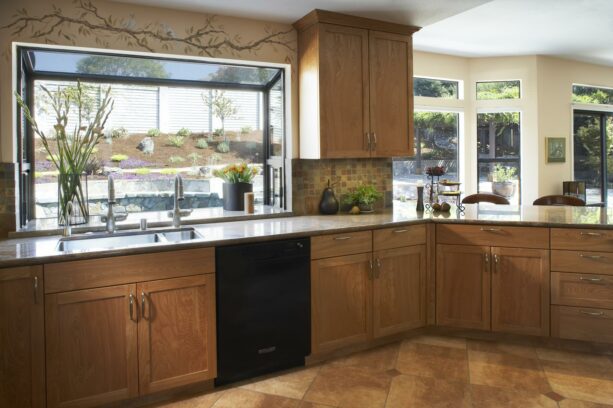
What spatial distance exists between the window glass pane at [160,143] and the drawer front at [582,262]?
7.12 ft

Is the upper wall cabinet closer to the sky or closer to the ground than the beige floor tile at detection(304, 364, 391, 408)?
closer to the sky

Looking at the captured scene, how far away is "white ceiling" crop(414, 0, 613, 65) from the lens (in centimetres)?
438

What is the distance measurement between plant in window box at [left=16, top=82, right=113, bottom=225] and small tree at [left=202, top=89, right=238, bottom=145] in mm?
698

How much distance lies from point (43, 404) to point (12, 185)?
4.07ft

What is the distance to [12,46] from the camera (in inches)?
110

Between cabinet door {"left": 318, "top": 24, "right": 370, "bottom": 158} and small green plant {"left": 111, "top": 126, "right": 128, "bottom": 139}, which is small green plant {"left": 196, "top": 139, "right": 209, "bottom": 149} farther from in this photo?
cabinet door {"left": 318, "top": 24, "right": 370, "bottom": 158}

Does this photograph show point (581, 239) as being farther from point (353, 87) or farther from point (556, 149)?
point (556, 149)

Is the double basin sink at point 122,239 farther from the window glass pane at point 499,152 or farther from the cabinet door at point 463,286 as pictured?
the window glass pane at point 499,152

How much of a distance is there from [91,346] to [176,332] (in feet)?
1.35

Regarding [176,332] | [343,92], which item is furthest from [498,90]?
[176,332]

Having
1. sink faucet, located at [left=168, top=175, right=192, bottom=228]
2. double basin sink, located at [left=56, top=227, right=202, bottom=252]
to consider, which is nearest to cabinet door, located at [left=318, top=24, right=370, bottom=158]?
sink faucet, located at [left=168, top=175, right=192, bottom=228]

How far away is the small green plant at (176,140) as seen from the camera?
11.7 ft

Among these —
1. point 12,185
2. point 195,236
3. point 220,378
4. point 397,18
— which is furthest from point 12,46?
point 397,18

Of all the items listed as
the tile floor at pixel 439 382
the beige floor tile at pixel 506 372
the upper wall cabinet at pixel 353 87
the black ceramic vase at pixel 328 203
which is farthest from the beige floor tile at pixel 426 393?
the upper wall cabinet at pixel 353 87
